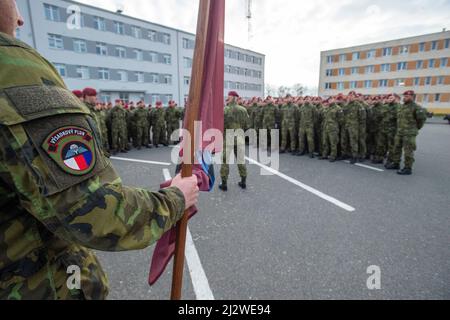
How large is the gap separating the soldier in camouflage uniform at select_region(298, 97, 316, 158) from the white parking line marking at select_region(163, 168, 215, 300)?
663 centimetres

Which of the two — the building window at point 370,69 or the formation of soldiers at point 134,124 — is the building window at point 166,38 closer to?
the formation of soldiers at point 134,124

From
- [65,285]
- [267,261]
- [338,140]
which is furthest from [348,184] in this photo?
[65,285]

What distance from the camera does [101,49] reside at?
95.3ft

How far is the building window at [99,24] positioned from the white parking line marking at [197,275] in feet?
112

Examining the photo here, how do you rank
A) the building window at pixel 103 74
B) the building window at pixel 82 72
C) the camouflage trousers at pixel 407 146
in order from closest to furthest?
the camouflage trousers at pixel 407 146, the building window at pixel 82 72, the building window at pixel 103 74

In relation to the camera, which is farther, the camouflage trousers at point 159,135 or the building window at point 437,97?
the building window at point 437,97

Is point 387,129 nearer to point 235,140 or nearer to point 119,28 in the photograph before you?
point 235,140

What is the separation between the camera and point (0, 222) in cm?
78

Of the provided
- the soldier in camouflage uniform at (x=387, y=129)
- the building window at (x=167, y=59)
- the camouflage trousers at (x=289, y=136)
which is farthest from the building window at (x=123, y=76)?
the soldier in camouflage uniform at (x=387, y=129)

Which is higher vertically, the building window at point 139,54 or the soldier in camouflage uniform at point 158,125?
the building window at point 139,54

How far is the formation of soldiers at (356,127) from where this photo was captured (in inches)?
250

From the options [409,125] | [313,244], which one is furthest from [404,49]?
[313,244]

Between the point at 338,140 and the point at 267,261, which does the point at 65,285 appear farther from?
the point at 338,140
